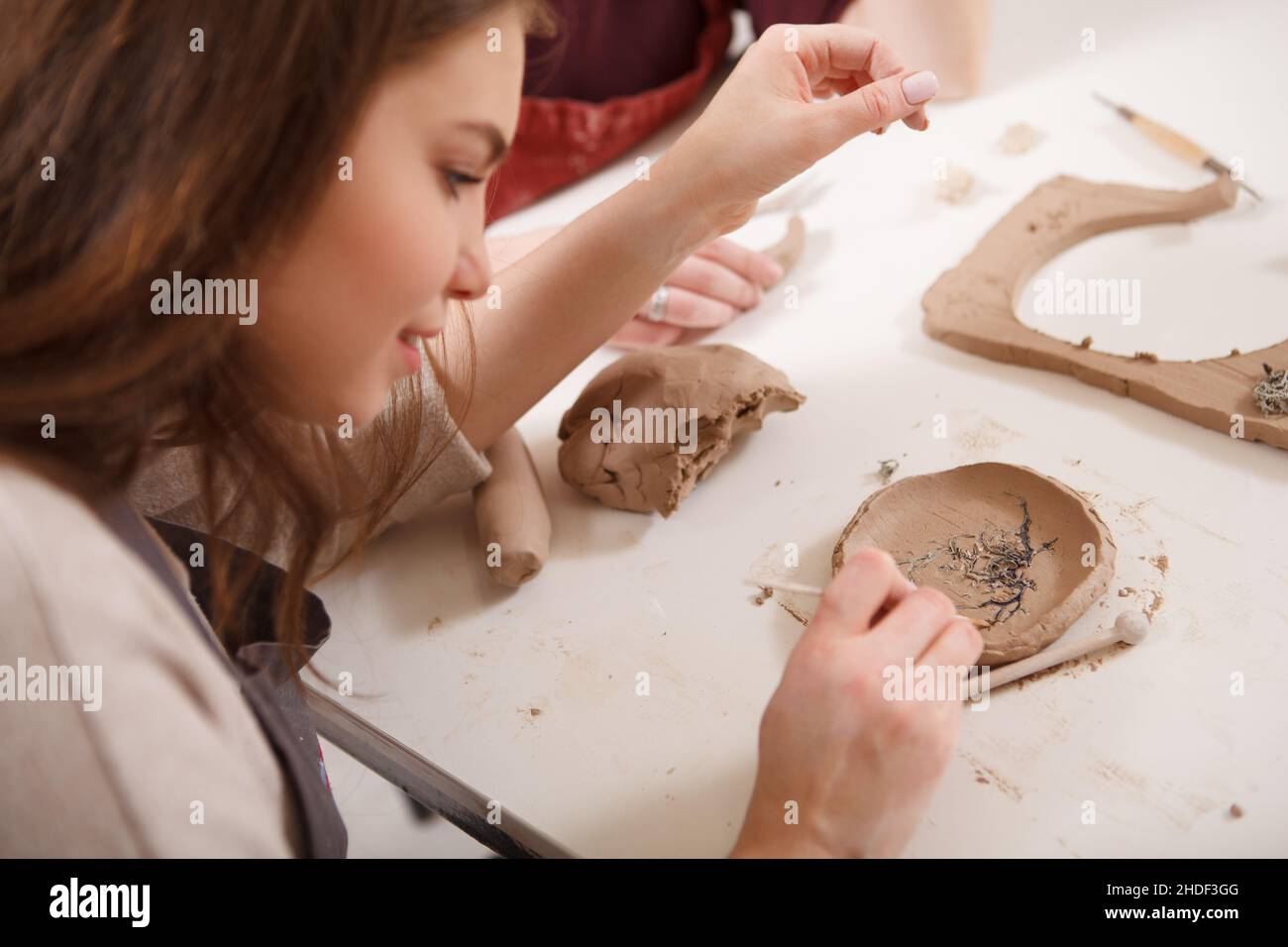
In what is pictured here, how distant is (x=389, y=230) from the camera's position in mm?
653

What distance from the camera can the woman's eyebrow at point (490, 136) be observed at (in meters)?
0.66

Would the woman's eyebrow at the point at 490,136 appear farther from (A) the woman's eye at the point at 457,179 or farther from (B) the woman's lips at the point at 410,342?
(B) the woman's lips at the point at 410,342

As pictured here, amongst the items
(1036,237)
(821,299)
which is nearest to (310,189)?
(821,299)

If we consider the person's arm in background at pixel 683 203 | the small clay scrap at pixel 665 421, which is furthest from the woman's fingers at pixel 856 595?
the person's arm in background at pixel 683 203

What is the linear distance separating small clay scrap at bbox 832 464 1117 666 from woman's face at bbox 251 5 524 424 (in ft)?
1.42

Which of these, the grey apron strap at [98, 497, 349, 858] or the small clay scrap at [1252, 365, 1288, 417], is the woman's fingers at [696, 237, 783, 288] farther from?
the grey apron strap at [98, 497, 349, 858]

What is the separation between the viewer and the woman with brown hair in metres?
0.58

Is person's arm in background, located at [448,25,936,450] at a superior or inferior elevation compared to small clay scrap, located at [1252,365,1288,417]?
superior

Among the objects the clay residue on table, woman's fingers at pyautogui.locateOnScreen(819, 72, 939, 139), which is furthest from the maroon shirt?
the clay residue on table

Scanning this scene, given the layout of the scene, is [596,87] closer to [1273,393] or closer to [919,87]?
[919,87]

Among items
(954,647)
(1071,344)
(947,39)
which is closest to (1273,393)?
(1071,344)

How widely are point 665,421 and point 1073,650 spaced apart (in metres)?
0.42

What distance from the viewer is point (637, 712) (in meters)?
0.87

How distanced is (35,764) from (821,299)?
0.97 metres
